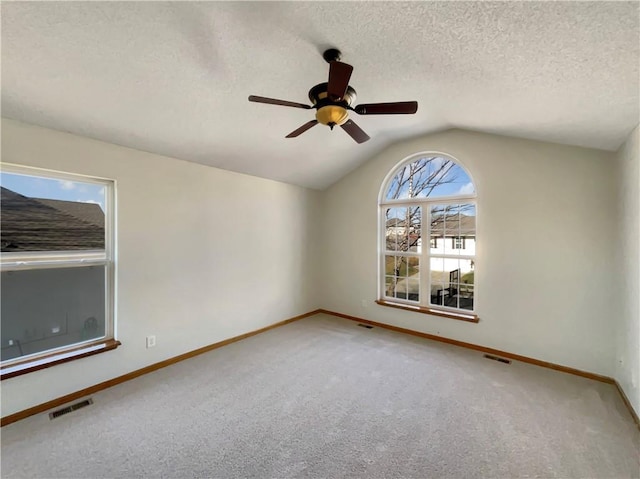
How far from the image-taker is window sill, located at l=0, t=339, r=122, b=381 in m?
2.12

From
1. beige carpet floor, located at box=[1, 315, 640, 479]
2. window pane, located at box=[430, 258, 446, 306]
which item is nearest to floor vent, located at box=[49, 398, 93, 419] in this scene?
beige carpet floor, located at box=[1, 315, 640, 479]

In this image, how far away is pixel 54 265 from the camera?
2.42 metres

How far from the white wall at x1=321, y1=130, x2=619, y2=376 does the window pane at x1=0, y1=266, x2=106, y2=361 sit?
391cm

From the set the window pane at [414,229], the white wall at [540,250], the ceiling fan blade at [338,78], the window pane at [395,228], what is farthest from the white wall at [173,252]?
the white wall at [540,250]

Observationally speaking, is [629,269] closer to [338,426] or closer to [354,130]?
[354,130]

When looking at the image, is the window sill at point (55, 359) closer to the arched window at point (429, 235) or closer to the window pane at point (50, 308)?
the window pane at point (50, 308)

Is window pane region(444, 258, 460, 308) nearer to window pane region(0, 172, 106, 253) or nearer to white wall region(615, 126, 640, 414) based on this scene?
white wall region(615, 126, 640, 414)

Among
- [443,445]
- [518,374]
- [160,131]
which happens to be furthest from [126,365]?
[518,374]

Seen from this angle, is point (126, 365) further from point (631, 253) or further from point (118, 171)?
point (631, 253)

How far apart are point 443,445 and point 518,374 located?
5.15 ft

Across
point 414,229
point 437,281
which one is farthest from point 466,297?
point 414,229

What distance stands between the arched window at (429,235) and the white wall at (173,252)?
1.69m

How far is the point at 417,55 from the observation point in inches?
74.3

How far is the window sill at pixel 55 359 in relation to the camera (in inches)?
83.4
